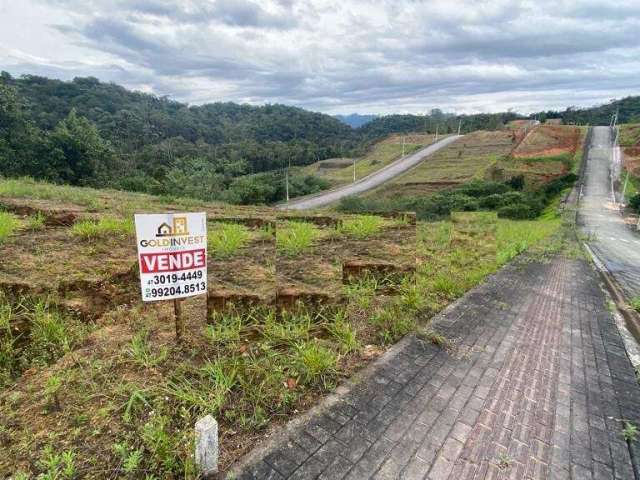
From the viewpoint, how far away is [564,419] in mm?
2424

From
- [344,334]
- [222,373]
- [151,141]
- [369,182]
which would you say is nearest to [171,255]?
[222,373]

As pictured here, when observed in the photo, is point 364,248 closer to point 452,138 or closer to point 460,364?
point 460,364

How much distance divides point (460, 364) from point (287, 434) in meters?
1.70

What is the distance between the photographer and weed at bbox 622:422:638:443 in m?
2.30

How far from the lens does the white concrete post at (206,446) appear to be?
1619 millimetres

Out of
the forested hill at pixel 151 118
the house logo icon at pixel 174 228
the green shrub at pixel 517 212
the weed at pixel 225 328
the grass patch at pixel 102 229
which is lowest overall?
the green shrub at pixel 517 212

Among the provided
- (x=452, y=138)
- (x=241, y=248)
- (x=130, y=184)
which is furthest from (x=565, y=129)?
(x=241, y=248)

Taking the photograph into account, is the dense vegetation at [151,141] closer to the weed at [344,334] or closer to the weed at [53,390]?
the weed at [344,334]

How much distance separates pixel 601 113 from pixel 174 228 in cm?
8669

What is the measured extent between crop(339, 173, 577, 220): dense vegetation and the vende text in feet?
65.0

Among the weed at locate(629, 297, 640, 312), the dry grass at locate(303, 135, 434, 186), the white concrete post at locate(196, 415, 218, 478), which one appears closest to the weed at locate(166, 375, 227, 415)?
the white concrete post at locate(196, 415, 218, 478)

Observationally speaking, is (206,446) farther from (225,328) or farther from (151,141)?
(151,141)

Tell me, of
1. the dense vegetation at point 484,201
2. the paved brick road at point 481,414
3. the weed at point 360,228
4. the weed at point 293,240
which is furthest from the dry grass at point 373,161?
the paved brick road at point 481,414

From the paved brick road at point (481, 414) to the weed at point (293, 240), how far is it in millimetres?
2350
